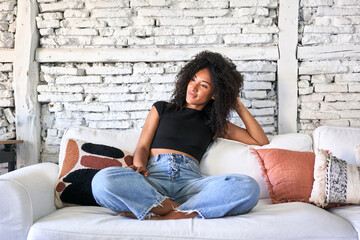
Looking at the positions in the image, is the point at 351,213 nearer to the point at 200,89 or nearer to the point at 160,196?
the point at 160,196

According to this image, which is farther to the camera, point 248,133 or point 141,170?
point 248,133

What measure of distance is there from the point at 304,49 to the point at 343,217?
127cm

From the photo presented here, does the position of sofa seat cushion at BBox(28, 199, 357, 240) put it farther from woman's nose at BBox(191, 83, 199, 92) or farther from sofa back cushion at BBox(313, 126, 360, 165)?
woman's nose at BBox(191, 83, 199, 92)

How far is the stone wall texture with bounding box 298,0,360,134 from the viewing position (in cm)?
255

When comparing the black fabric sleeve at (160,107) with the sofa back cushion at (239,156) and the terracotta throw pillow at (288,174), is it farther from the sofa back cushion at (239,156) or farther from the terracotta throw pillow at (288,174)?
the terracotta throw pillow at (288,174)

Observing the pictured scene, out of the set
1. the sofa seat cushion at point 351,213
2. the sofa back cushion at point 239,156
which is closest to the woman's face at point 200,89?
the sofa back cushion at point 239,156

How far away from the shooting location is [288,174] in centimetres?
198

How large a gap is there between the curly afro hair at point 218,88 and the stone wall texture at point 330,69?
64 centimetres

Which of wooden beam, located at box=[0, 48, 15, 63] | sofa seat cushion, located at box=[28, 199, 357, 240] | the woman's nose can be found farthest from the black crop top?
wooden beam, located at box=[0, 48, 15, 63]

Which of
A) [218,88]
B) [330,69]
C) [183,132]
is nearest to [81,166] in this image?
[183,132]

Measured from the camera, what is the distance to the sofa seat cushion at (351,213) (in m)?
1.61

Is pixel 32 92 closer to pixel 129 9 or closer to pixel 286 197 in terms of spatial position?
pixel 129 9

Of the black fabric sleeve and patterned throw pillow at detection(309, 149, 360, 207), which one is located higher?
the black fabric sleeve

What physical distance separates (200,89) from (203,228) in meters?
0.95
